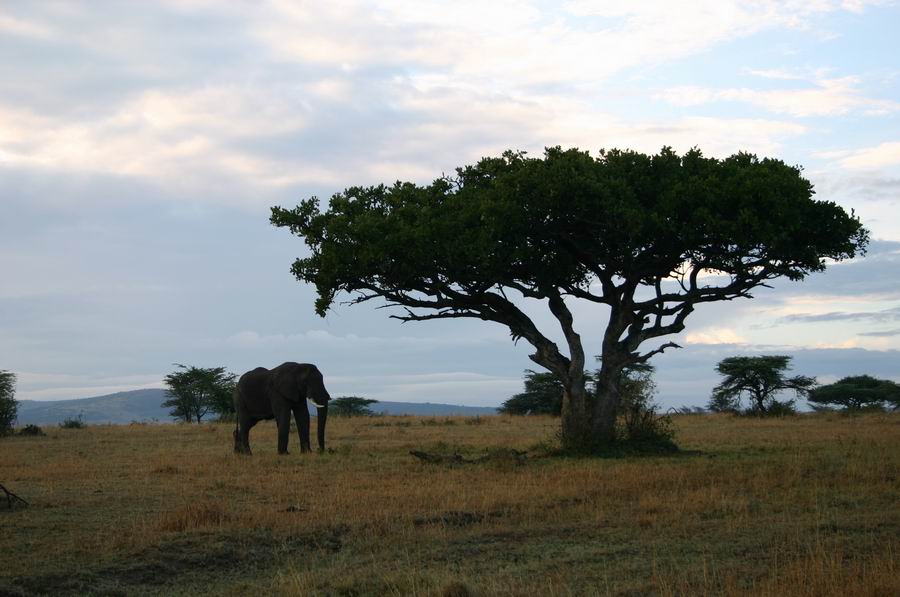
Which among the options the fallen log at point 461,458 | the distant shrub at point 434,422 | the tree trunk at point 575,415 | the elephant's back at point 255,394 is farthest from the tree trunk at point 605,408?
the distant shrub at point 434,422

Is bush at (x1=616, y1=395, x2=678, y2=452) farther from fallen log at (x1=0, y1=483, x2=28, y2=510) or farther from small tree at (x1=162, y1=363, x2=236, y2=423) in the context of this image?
small tree at (x1=162, y1=363, x2=236, y2=423)

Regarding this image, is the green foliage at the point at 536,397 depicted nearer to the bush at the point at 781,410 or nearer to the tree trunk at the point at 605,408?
the bush at the point at 781,410

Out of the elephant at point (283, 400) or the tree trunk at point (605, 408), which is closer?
the tree trunk at point (605, 408)

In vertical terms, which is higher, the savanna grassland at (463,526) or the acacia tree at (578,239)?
the acacia tree at (578,239)

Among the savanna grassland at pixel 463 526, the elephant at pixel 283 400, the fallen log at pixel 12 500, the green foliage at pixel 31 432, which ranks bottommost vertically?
the savanna grassland at pixel 463 526

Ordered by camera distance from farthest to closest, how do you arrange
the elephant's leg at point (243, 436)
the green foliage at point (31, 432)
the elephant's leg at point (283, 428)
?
the green foliage at point (31, 432) → the elephant's leg at point (243, 436) → the elephant's leg at point (283, 428)

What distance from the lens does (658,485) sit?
49.9 feet

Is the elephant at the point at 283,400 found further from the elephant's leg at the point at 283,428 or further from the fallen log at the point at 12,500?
the fallen log at the point at 12,500

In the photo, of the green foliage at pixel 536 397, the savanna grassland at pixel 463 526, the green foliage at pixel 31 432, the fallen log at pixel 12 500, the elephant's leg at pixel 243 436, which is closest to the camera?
the savanna grassland at pixel 463 526

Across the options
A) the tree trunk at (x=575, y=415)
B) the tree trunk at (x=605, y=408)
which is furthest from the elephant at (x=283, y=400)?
the tree trunk at (x=605, y=408)

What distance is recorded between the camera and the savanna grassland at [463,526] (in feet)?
29.0

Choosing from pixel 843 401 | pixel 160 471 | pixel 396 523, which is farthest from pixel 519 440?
pixel 843 401

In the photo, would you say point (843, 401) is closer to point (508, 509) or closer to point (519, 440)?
point (519, 440)

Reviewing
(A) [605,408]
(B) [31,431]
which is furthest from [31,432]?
(A) [605,408]
